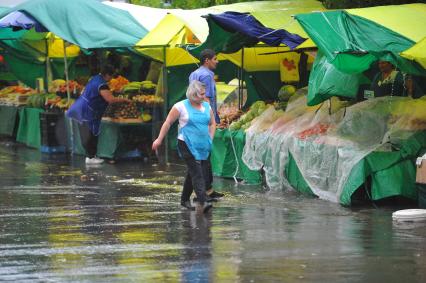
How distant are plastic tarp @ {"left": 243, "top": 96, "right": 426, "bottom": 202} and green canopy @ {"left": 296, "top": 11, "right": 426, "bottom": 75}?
0.74 metres

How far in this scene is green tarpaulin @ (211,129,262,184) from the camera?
50.9 ft

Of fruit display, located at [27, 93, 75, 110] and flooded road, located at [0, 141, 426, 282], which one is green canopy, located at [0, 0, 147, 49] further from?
flooded road, located at [0, 141, 426, 282]

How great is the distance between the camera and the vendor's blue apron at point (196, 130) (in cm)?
1196

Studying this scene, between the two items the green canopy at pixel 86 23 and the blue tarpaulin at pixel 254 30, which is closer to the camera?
the blue tarpaulin at pixel 254 30

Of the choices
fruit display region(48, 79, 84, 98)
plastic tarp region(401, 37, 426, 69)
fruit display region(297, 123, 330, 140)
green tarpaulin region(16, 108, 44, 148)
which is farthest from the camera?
green tarpaulin region(16, 108, 44, 148)

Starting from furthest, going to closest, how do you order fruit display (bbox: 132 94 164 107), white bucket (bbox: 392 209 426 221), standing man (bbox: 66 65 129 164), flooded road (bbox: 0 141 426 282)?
1. fruit display (bbox: 132 94 164 107)
2. standing man (bbox: 66 65 129 164)
3. white bucket (bbox: 392 209 426 221)
4. flooded road (bbox: 0 141 426 282)

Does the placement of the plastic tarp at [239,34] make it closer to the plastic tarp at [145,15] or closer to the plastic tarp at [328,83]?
the plastic tarp at [328,83]

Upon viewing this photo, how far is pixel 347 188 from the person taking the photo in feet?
41.2

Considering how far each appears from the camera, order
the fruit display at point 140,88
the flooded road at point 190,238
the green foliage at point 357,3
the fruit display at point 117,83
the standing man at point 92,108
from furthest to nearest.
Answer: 1. the fruit display at point 117,83
2. the fruit display at point 140,88
3. the standing man at point 92,108
4. the green foliage at point 357,3
5. the flooded road at point 190,238

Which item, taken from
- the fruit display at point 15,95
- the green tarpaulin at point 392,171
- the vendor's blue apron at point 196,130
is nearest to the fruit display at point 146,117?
the fruit display at point 15,95

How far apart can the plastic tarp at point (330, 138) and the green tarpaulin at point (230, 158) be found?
0.37m

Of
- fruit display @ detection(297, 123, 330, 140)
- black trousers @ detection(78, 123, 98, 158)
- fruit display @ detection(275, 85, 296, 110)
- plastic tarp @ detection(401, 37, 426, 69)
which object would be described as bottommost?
black trousers @ detection(78, 123, 98, 158)

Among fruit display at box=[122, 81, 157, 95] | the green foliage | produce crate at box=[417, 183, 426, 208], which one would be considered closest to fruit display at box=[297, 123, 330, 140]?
produce crate at box=[417, 183, 426, 208]

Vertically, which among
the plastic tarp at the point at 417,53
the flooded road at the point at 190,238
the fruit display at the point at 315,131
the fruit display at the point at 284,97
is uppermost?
the plastic tarp at the point at 417,53
